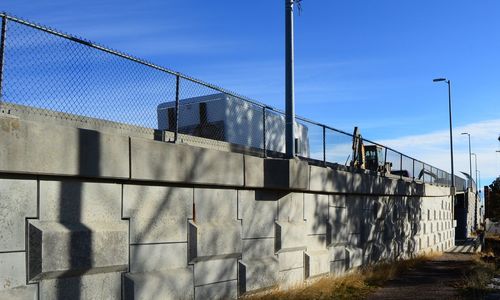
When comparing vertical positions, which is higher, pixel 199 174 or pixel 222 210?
pixel 199 174

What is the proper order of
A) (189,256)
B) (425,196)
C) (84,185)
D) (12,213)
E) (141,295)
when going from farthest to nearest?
(425,196)
(189,256)
(141,295)
(84,185)
(12,213)

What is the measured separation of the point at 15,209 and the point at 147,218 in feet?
6.70

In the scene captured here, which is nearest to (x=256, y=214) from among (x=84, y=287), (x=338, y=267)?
(x=84, y=287)

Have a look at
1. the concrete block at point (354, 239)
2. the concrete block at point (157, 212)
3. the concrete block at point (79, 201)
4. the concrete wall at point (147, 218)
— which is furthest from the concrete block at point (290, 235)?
the concrete block at point (79, 201)

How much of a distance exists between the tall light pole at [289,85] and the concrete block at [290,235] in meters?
1.37

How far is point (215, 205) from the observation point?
8.98 m

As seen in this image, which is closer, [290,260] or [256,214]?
[256,214]

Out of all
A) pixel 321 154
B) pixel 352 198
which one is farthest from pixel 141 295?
pixel 352 198

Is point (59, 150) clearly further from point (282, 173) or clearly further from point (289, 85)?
point (289, 85)

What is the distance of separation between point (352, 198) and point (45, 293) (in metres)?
10.3

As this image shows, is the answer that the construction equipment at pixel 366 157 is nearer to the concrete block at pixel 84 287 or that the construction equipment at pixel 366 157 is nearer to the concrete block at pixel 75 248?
the concrete block at pixel 75 248

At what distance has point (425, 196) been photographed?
2494 centimetres

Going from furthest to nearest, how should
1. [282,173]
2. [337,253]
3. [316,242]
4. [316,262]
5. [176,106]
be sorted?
[337,253]
[316,242]
[316,262]
[282,173]
[176,106]

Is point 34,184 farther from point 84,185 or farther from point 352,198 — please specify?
point 352,198
